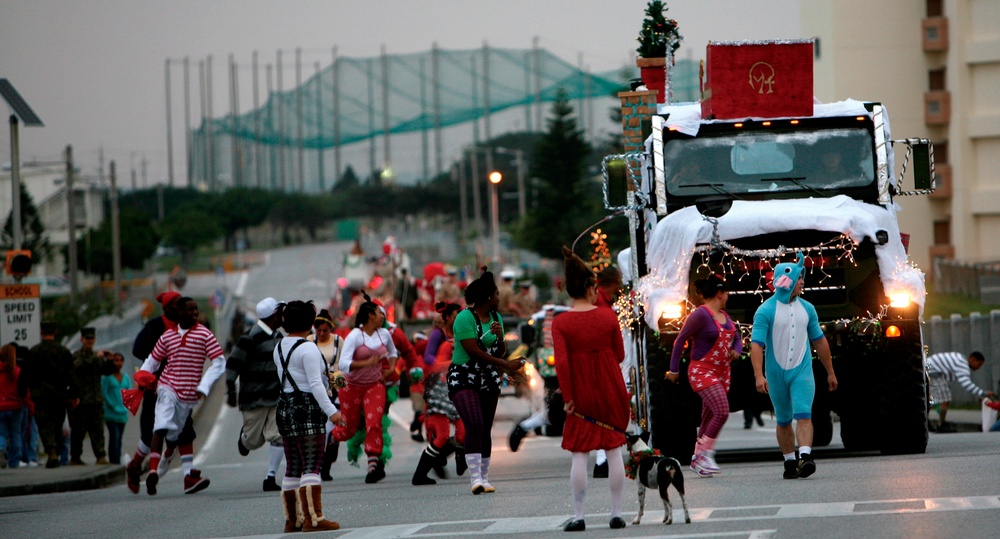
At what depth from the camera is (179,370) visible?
16219mm

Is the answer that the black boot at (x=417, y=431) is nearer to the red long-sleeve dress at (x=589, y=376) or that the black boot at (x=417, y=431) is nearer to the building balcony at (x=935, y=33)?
the red long-sleeve dress at (x=589, y=376)

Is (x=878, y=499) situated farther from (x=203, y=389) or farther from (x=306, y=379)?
(x=203, y=389)

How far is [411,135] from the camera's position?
15838 cm

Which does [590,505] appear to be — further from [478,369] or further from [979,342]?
[979,342]

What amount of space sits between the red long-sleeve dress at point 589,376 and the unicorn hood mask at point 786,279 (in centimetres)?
303

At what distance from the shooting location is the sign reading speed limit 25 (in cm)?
2252

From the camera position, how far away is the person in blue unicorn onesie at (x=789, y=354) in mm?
13172

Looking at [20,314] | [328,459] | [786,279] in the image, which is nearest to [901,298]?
[786,279]

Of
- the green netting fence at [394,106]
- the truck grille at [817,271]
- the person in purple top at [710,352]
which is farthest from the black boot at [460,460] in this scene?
the green netting fence at [394,106]

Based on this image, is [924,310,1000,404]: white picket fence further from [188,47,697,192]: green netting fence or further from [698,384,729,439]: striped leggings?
[188,47,697,192]: green netting fence

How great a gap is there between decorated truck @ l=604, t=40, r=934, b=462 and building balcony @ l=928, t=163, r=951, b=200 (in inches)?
2005

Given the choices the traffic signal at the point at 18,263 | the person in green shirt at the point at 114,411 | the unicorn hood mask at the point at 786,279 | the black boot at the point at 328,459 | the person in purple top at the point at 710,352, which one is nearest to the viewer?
the unicorn hood mask at the point at 786,279

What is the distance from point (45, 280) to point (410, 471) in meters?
88.0

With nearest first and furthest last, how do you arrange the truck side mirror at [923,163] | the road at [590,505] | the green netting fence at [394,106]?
the road at [590,505] < the truck side mirror at [923,163] < the green netting fence at [394,106]
